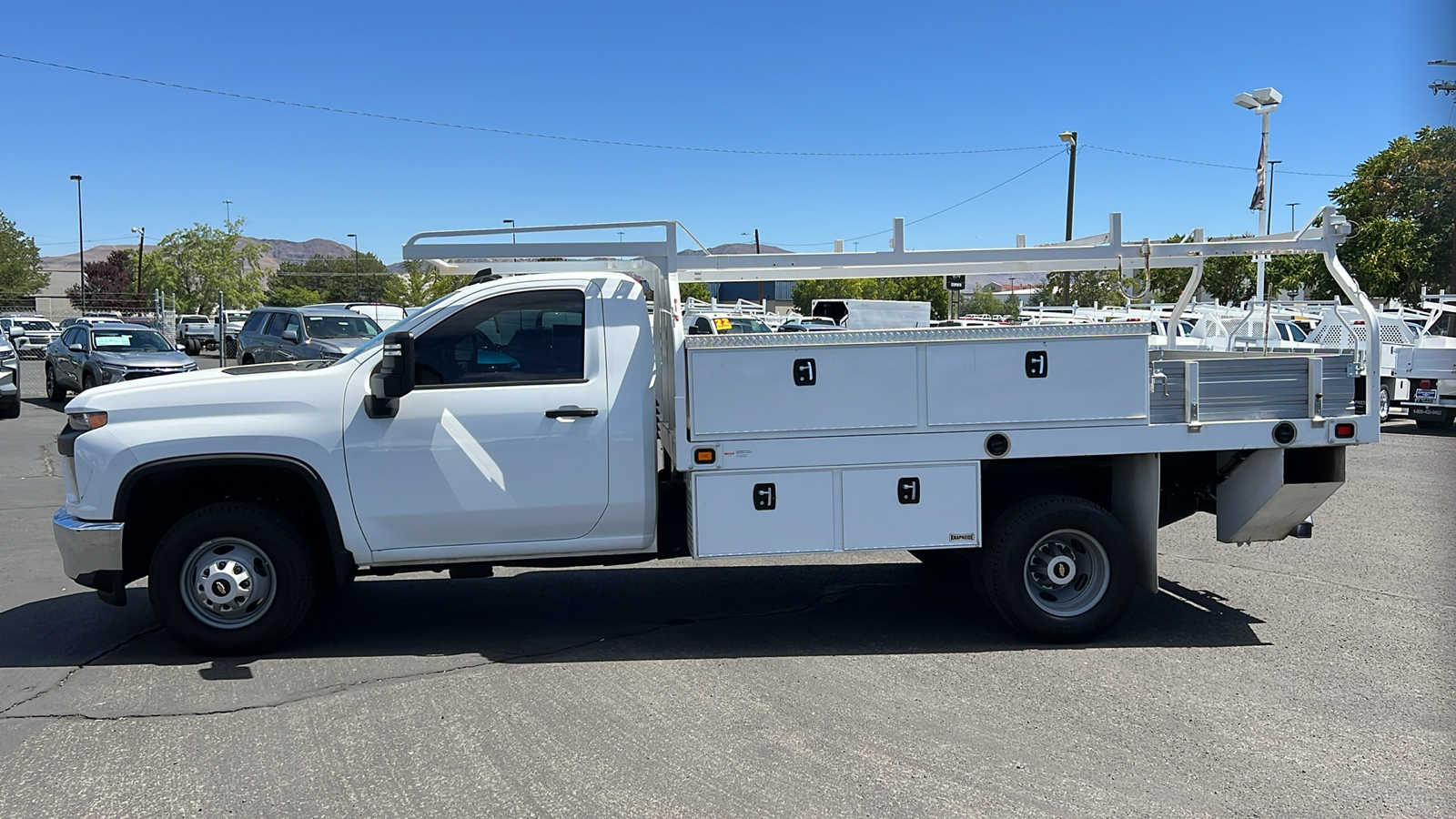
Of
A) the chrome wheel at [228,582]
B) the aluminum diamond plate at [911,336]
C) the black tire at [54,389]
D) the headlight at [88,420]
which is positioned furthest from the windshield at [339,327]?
the aluminum diamond plate at [911,336]

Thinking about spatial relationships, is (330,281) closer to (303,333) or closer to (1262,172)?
(303,333)

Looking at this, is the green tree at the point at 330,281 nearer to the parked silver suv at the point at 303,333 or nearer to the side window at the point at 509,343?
the parked silver suv at the point at 303,333

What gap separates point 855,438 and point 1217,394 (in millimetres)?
2080

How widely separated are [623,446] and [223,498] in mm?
2239

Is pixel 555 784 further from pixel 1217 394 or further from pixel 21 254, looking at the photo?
pixel 21 254

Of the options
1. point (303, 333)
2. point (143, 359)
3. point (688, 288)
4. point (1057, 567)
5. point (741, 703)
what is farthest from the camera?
point (303, 333)

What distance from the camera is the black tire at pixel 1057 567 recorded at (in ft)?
19.9

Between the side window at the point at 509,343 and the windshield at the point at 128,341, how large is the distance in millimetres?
17166

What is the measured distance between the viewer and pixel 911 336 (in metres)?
5.88

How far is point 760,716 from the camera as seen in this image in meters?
5.09

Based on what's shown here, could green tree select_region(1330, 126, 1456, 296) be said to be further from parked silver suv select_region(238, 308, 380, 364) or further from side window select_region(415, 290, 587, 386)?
side window select_region(415, 290, 587, 386)

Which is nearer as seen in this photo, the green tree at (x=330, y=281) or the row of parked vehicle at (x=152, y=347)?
the row of parked vehicle at (x=152, y=347)

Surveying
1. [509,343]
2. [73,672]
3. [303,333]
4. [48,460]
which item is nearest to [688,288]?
[509,343]

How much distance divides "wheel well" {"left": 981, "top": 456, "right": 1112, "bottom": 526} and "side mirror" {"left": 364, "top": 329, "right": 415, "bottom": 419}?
3.18 meters
